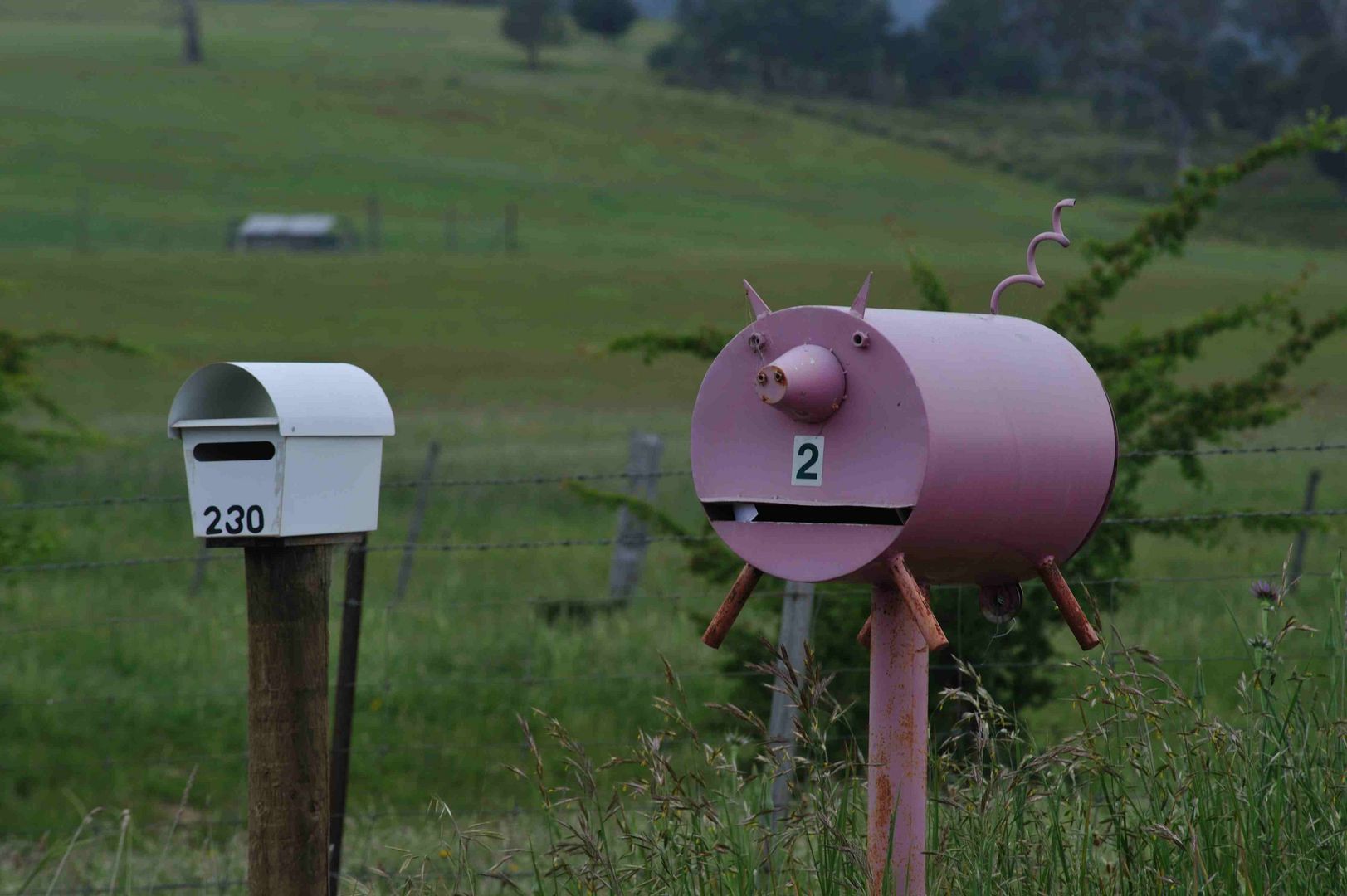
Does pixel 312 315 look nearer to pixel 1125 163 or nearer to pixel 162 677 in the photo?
pixel 162 677

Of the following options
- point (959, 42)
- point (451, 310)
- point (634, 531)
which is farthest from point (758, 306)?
point (959, 42)

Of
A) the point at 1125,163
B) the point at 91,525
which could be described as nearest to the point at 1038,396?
the point at 91,525

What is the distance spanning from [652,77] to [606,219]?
117 feet

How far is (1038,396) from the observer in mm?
2830

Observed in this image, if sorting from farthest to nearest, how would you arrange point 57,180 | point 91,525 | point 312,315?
point 57,180, point 312,315, point 91,525

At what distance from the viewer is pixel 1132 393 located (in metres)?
6.72

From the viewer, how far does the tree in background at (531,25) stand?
284ft

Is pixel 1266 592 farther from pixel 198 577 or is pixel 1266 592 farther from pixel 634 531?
pixel 198 577

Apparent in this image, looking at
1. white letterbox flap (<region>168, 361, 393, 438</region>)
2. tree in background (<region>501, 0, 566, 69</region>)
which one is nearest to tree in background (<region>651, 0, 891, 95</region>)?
tree in background (<region>501, 0, 566, 69</region>)

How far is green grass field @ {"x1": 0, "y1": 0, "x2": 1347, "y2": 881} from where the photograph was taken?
819 cm

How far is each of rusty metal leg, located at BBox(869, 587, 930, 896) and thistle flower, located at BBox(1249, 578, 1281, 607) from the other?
644 mm

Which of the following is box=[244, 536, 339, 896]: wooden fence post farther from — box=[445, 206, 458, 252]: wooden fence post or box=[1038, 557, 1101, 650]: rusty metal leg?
box=[445, 206, 458, 252]: wooden fence post

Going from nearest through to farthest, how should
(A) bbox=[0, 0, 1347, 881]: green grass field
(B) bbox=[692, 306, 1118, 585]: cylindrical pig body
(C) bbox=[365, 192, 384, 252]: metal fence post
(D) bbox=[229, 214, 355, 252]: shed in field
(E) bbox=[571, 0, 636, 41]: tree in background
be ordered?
(B) bbox=[692, 306, 1118, 585]: cylindrical pig body → (A) bbox=[0, 0, 1347, 881]: green grass field → (D) bbox=[229, 214, 355, 252]: shed in field → (C) bbox=[365, 192, 384, 252]: metal fence post → (E) bbox=[571, 0, 636, 41]: tree in background

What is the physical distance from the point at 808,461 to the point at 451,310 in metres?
29.8
